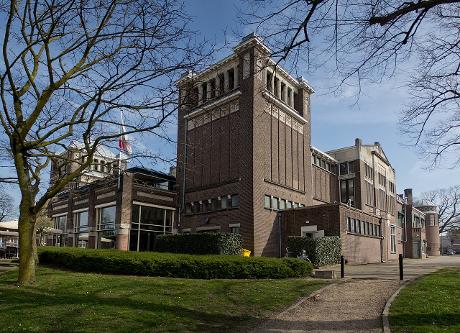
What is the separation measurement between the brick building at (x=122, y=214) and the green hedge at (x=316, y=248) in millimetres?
13367

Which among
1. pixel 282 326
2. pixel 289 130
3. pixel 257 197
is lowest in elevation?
pixel 282 326

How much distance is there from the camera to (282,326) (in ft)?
32.3

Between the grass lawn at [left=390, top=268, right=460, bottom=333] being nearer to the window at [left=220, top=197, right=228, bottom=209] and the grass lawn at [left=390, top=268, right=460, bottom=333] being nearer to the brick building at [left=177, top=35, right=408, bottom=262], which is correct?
the brick building at [left=177, top=35, right=408, bottom=262]

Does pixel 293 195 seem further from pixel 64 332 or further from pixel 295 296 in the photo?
pixel 64 332

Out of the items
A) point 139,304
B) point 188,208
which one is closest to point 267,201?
point 188,208

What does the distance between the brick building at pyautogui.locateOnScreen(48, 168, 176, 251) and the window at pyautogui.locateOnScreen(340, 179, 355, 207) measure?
889 inches

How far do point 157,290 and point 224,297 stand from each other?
6.67 ft

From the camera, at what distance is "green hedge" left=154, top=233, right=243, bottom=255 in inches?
1104

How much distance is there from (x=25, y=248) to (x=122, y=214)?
80.7ft

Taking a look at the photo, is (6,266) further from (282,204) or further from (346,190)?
(346,190)

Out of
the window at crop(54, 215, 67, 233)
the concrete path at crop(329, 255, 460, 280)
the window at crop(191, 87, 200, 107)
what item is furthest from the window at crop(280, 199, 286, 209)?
the window at crop(191, 87, 200, 107)

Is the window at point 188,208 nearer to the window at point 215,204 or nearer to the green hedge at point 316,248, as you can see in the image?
the window at point 215,204

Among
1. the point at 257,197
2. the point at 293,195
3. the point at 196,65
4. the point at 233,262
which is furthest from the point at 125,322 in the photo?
the point at 293,195

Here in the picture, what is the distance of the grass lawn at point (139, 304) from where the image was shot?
9297 mm
